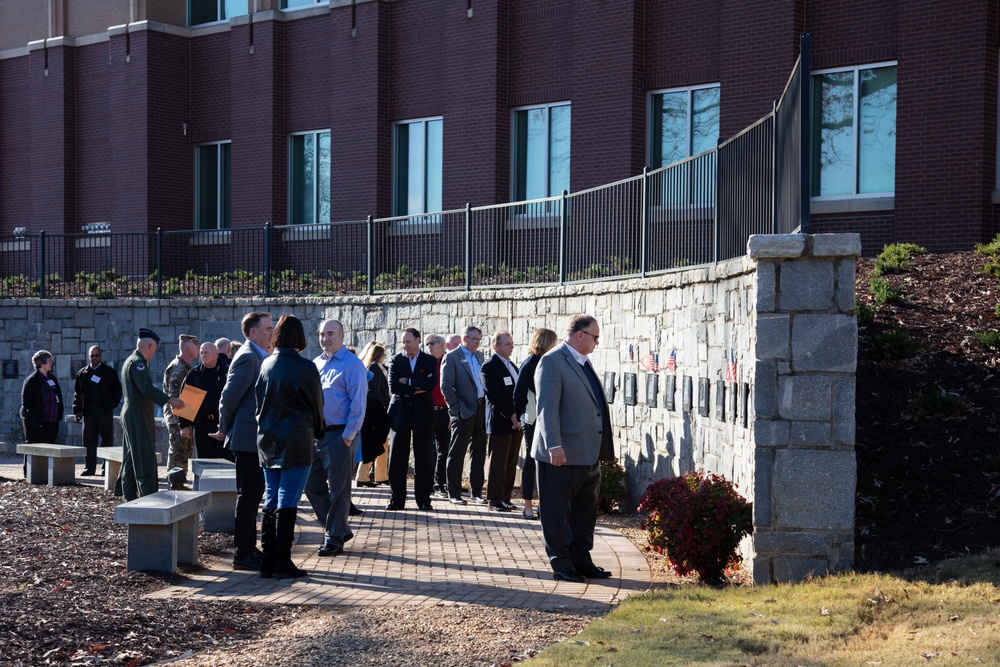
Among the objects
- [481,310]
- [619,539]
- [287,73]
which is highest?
[287,73]

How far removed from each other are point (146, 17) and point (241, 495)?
67.6ft

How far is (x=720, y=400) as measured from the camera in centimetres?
1005

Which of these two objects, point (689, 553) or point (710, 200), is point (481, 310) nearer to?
point (710, 200)

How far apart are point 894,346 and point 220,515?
660cm

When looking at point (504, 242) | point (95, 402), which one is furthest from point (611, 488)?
point (95, 402)

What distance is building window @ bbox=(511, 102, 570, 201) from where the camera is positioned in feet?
73.7

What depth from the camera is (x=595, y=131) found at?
848 inches

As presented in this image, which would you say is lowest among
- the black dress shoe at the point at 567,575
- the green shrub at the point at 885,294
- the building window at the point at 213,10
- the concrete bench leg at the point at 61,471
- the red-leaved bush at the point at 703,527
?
the concrete bench leg at the point at 61,471

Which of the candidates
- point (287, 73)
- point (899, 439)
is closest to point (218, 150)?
point (287, 73)

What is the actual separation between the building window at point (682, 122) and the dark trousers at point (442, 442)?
8516 millimetres

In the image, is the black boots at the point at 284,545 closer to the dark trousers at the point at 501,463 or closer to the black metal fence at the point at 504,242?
the dark trousers at the point at 501,463

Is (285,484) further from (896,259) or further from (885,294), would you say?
(896,259)

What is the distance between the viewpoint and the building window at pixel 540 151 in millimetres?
22453

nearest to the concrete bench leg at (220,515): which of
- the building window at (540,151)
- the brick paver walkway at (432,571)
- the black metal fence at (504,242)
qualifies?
the brick paver walkway at (432,571)
